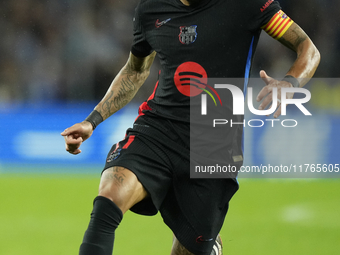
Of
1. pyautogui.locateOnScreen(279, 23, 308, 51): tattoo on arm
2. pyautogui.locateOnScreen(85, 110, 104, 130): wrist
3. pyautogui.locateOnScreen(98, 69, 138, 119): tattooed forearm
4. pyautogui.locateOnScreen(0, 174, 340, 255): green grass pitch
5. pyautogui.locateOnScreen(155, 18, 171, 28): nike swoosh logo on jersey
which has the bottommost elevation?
pyautogui.locateOnScreen(0, 174, 340, 255): green grass pitch

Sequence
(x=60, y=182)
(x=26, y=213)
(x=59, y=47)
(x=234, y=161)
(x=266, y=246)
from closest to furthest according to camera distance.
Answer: (x=234, y=161)
(x=266, y=246)
(x=26, y=213)
(x=60, y=182)
(x=59, y=47)

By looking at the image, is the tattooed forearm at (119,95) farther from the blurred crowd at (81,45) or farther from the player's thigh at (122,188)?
the blurred crowd at (81,45)

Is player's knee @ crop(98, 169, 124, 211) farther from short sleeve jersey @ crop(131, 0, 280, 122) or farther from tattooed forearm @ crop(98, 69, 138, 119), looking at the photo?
tattooed forearm @ crop(98, 69, 138, 119)

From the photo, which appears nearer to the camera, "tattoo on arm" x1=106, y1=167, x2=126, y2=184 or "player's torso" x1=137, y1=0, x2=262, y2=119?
"tattoo on arm" x1=106, y1=167, x2=126, y2=184

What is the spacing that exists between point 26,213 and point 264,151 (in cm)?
302

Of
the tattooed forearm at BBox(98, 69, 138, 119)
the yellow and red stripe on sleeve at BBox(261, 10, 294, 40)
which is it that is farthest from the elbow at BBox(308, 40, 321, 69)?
the tattooed forearm at BBox(98, 69, 138, 119)

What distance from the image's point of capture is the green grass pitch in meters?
3.41

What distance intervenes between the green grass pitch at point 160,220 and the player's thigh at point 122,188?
1.27 m

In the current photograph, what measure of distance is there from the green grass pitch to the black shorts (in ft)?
3.11

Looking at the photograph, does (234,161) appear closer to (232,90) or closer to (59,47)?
(232,90)

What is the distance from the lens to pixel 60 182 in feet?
18.0

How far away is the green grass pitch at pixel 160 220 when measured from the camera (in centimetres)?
341

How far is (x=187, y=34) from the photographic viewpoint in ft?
7.81

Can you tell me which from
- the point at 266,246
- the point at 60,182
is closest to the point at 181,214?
the point at 266,246
